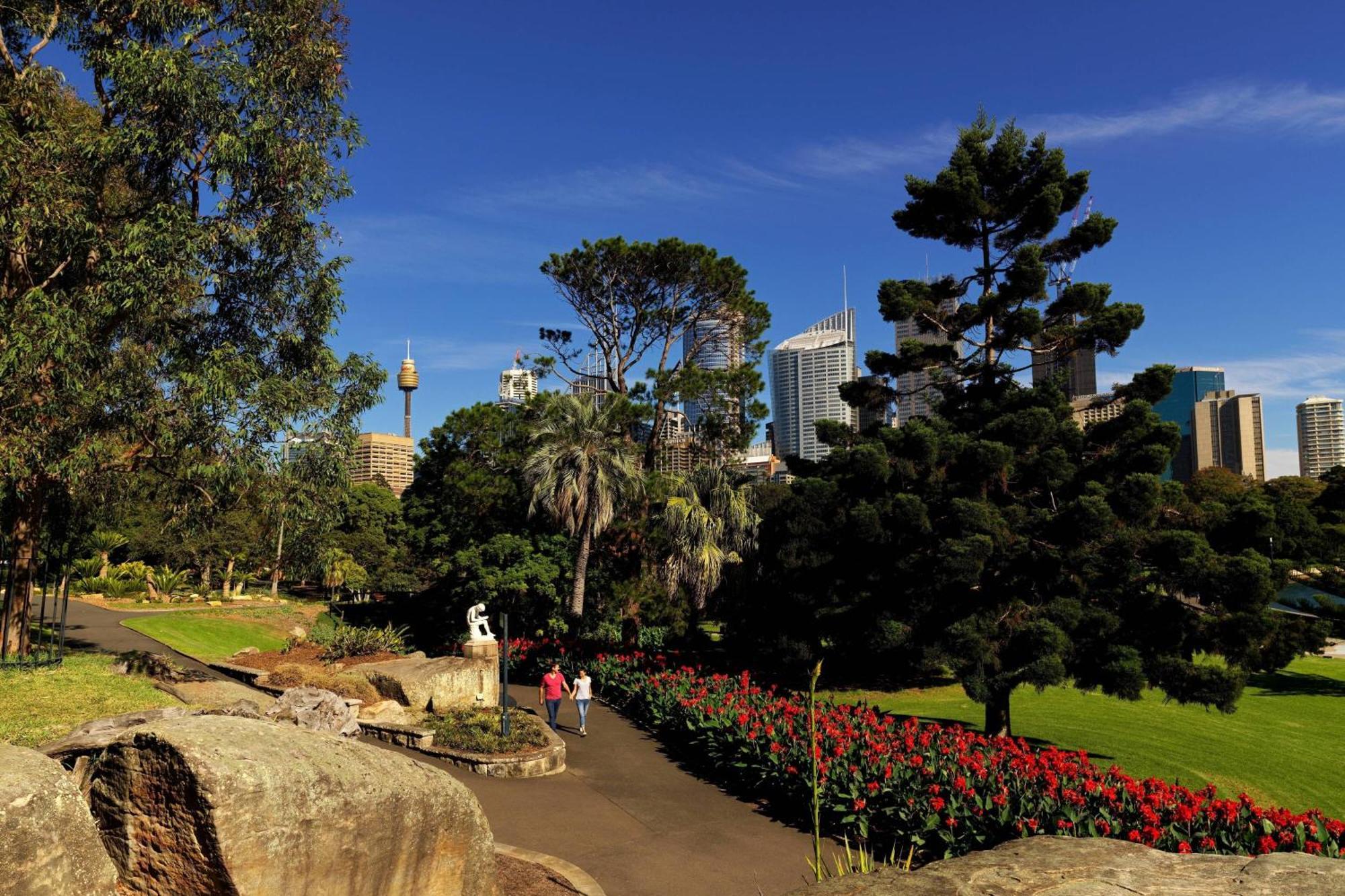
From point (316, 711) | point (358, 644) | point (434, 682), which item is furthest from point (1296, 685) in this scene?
point (316, 711)

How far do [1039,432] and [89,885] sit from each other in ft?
53.2

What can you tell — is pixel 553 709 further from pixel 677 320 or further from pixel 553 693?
pixel 677 320

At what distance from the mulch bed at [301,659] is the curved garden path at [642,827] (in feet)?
19.5

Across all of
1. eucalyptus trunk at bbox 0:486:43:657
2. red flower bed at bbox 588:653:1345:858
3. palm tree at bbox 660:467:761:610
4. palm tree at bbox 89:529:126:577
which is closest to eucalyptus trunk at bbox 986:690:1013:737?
red flower bed at bbox 588:653:1345:858

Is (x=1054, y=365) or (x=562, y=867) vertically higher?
(x=1054, y=365)

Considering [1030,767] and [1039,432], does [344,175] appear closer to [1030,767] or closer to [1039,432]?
[1039,432]

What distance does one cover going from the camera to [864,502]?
56.5 ft

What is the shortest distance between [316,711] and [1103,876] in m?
14.9

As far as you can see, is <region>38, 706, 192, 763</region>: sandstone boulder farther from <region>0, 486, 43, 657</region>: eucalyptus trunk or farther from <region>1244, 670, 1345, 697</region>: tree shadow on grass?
<region>1244, 670, 1345, 697</region>: tree shadow on grass

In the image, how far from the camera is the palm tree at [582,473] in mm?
26453

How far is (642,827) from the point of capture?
37.4ft

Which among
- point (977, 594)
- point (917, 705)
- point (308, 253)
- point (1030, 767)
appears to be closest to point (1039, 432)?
point (977, 594)

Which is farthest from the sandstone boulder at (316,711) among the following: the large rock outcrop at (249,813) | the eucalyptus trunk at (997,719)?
the eucalyptus trunk at (997,719)

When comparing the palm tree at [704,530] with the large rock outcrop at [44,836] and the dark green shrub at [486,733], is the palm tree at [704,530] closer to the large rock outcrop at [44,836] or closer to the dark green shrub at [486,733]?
the dark green shrub at [486,733]
